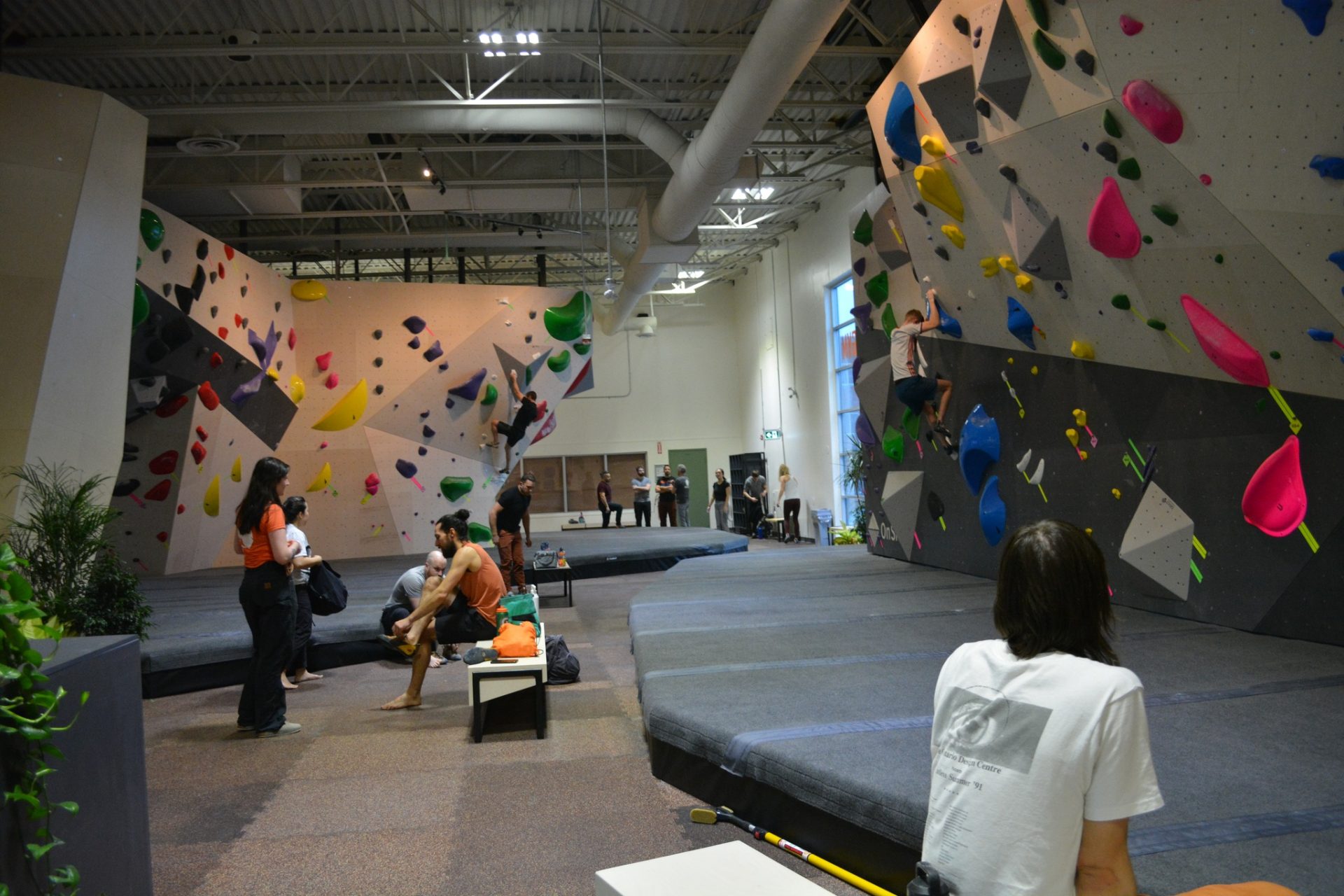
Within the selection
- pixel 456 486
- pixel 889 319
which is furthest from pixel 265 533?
pixel 456 486

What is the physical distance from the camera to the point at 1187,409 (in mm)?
5113

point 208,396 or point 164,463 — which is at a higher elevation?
point 208,396

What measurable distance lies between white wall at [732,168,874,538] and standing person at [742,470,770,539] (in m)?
0.47

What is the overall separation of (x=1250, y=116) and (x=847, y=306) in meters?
11.1

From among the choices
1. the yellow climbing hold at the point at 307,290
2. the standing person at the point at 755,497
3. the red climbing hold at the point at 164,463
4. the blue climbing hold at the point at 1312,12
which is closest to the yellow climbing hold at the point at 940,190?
the blue climbing hold at the point at 1312,12

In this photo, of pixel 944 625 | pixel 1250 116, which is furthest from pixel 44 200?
pixel 1250 116

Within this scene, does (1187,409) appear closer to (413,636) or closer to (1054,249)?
(1054,249)

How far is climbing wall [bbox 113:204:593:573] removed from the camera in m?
10.5

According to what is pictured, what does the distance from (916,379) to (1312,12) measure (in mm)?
4713

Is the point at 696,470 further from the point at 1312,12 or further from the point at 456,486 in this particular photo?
the point at 1312,12

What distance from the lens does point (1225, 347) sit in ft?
15.0

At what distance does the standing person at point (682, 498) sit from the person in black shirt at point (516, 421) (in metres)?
4.79

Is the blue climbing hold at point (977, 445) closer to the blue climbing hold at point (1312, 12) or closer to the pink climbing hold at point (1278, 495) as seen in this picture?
the pink climbing hold at point (1278, 495)

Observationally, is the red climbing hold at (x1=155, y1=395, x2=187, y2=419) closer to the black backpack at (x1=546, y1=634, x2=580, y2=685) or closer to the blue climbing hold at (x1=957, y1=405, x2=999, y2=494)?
the black backpack at (x1=546, y1=634, x2=580, y2=685)
